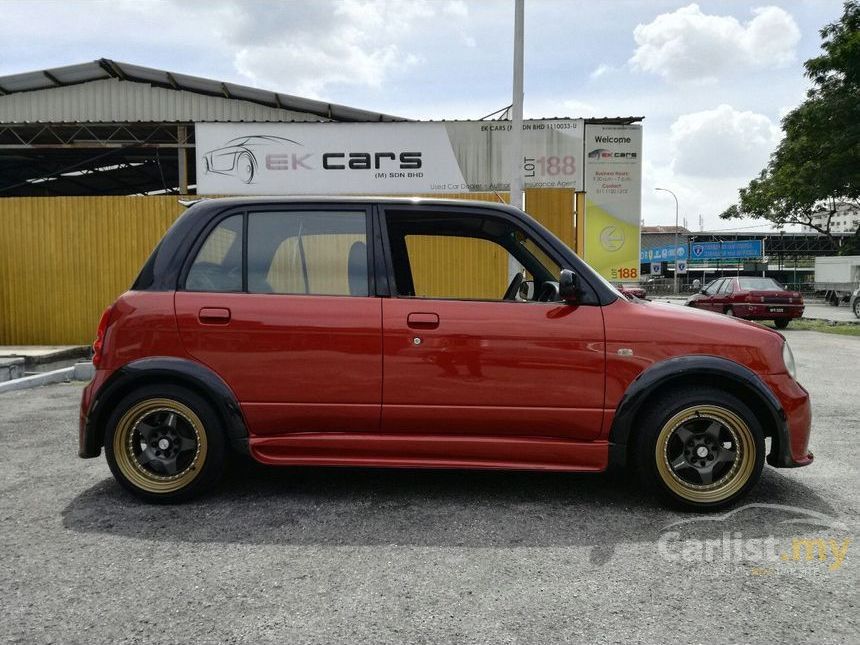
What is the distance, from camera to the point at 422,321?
10.9ft

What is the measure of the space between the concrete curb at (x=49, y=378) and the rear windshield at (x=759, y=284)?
15321 mm

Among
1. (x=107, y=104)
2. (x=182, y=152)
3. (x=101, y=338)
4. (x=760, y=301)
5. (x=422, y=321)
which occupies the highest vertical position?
(x=107, y=104)

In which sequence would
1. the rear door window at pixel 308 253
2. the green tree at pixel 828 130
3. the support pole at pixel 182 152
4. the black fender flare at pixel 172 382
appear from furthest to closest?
the green tree at pixel 828 130, the support pole at pixel 182 152, the rear door window at pixel 308 253, the black fender flare at pixel 172 382

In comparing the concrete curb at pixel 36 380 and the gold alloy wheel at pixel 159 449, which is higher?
the gold alloy wheel at pixel 159 449

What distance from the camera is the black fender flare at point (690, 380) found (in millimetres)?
3232

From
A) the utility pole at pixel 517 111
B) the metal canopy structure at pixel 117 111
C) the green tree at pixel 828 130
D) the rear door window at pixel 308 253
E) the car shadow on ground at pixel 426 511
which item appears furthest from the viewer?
the green tree at pixel 828 130

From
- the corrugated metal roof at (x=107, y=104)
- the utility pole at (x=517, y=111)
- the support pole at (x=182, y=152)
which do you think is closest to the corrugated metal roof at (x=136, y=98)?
the corrugated metal roof at (x=107, y=104)

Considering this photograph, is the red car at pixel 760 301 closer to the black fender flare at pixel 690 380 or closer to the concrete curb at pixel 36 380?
the black fender flare at pixel 690 380

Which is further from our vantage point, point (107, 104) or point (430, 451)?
point (107, 104)

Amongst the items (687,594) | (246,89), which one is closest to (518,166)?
(687,594)

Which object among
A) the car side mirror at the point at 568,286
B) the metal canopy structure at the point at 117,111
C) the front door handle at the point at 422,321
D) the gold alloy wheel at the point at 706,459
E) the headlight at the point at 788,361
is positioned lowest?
the gold alloy wheel at the point at 706,459

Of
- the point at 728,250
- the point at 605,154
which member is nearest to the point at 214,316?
the point at 605,154

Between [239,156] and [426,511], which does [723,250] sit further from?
[426,511]

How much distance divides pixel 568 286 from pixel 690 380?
2.92 ft
